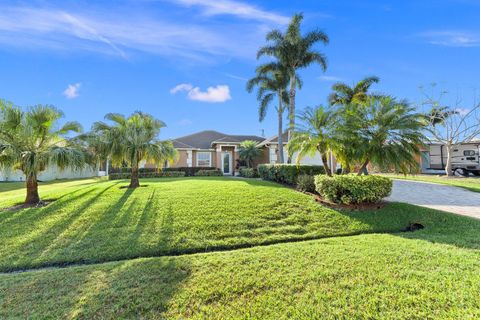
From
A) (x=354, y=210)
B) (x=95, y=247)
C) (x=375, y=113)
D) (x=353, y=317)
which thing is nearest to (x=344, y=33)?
(x=375, y=113)

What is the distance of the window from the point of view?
26.7m

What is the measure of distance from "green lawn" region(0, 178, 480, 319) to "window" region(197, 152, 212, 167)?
18657 mm

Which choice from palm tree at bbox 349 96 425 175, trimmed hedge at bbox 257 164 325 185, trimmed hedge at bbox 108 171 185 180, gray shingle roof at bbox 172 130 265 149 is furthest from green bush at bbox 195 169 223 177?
palm tree at bbox 349 96 425 175

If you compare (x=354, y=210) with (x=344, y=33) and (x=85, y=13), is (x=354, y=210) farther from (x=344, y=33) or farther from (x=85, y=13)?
(x=85, y=13)

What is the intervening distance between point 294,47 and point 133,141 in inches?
596

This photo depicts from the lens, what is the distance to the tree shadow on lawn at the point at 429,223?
216 inches

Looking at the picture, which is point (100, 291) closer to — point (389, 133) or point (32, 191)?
point (32, 191)

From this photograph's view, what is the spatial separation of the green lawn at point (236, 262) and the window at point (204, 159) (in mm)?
18657

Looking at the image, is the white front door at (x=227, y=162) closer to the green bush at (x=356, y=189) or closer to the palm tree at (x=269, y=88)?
the palm tree at (x=269, y=88)

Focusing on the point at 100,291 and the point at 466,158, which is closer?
the point at 100,291

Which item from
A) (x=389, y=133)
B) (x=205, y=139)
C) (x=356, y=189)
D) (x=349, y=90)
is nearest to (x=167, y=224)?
(x=356, y=189)

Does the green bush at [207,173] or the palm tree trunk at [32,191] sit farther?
the green bush at [207,173]

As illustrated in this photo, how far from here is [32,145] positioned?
332 inches

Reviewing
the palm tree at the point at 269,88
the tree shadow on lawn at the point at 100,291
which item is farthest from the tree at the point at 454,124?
the tree shadow on lawn at the point at 100,291
